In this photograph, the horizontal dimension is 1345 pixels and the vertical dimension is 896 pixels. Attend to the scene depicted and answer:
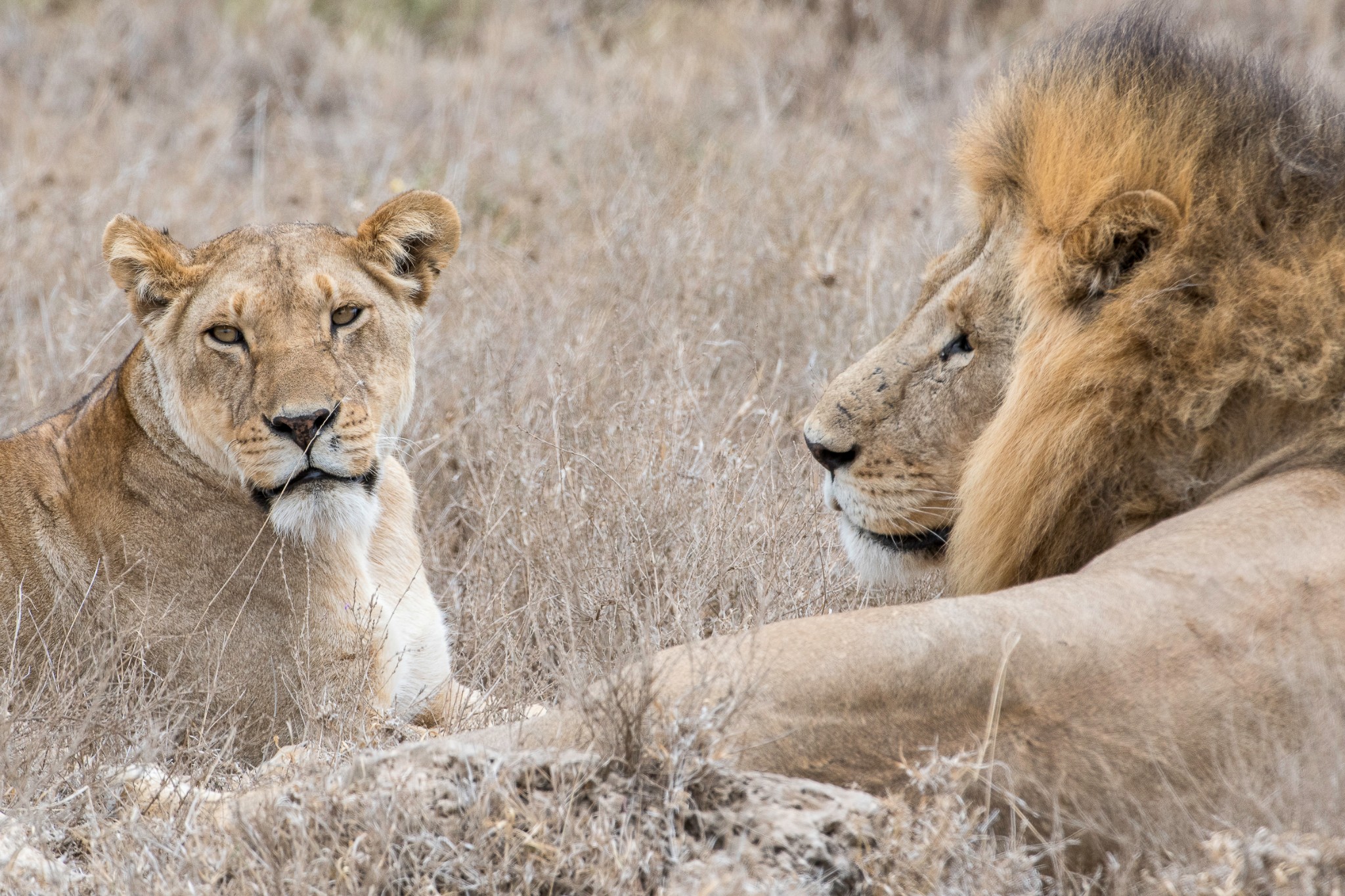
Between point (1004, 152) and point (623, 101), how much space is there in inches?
203

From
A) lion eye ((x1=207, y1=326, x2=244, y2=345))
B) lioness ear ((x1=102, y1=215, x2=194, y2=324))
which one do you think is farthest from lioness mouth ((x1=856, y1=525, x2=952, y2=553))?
lioness ear ((x1=102, y1=215, x2=194, y2=324))

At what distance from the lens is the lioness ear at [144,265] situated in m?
3.49

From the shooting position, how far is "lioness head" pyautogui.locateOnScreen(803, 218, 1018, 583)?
2.90m

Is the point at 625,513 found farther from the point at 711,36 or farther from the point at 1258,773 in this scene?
the point at 711,36

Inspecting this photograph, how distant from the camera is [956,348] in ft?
9.68

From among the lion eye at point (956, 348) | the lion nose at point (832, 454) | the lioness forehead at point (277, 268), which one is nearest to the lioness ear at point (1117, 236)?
the lion eye at point (956, 348)

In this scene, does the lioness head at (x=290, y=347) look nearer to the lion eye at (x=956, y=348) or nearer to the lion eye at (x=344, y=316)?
the lion eye at (x=344, y=316)

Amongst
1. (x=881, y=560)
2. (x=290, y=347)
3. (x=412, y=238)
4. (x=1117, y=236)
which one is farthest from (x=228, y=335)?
(x=1117, y=236)

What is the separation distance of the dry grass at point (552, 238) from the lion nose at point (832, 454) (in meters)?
0.33

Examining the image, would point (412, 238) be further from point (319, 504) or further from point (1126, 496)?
point (1126, 496)

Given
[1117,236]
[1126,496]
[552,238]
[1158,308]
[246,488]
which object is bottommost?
[552,238]

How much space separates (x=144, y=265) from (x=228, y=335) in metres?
0.31

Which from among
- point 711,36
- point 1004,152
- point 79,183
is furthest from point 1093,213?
point 711,36

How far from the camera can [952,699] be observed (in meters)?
2.19
